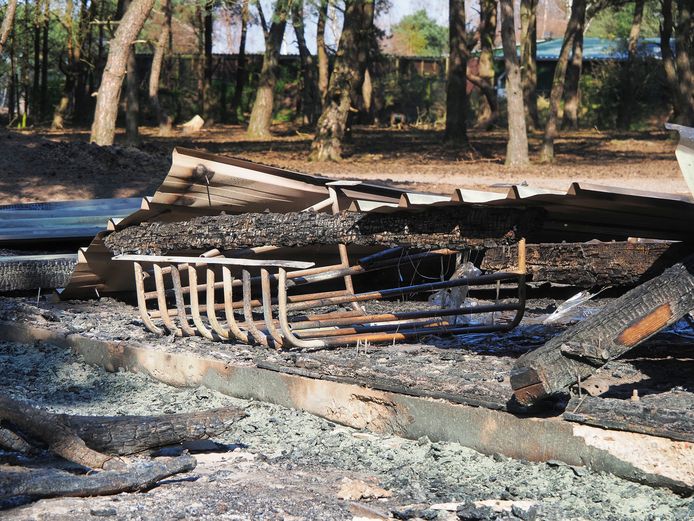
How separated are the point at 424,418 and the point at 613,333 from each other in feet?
4.10

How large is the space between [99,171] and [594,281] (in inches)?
531

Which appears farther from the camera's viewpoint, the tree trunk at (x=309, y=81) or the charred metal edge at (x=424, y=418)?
the tree trunk at (x=309, y=81)

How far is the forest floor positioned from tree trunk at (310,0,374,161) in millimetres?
462

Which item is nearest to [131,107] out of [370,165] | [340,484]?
[370,165]

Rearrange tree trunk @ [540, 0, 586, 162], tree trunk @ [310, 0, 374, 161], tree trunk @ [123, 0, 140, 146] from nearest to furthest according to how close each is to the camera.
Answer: tree trunk @ [540, 0, 586, 162] → tree trunk @ [310, 0, 374, 161] → tree trunk @ [123, 0, 140, 146]

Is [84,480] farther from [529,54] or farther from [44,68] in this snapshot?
[44,68]

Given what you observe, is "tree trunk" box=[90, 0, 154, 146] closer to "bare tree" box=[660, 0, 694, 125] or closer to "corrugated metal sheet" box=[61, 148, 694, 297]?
"corrugated metal sheet" box=[61, 148, 694, 297]

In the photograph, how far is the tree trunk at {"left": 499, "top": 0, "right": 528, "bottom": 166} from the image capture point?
61.2 ft

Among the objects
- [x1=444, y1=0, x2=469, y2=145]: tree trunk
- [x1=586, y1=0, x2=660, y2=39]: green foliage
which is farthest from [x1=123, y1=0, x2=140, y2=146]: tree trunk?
[x1=586, y1=0, x2=660, y2=39]: green foliage

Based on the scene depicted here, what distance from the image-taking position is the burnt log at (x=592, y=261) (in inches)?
218

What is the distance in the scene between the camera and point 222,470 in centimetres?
442

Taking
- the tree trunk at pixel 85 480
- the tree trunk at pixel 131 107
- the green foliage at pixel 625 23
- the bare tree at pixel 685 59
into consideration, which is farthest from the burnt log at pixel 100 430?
the green foliage at pixel 625 23

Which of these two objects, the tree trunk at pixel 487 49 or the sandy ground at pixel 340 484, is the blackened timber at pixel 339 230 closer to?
the sandy ground at pixel 340 484

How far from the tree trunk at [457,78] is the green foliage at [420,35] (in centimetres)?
3584
